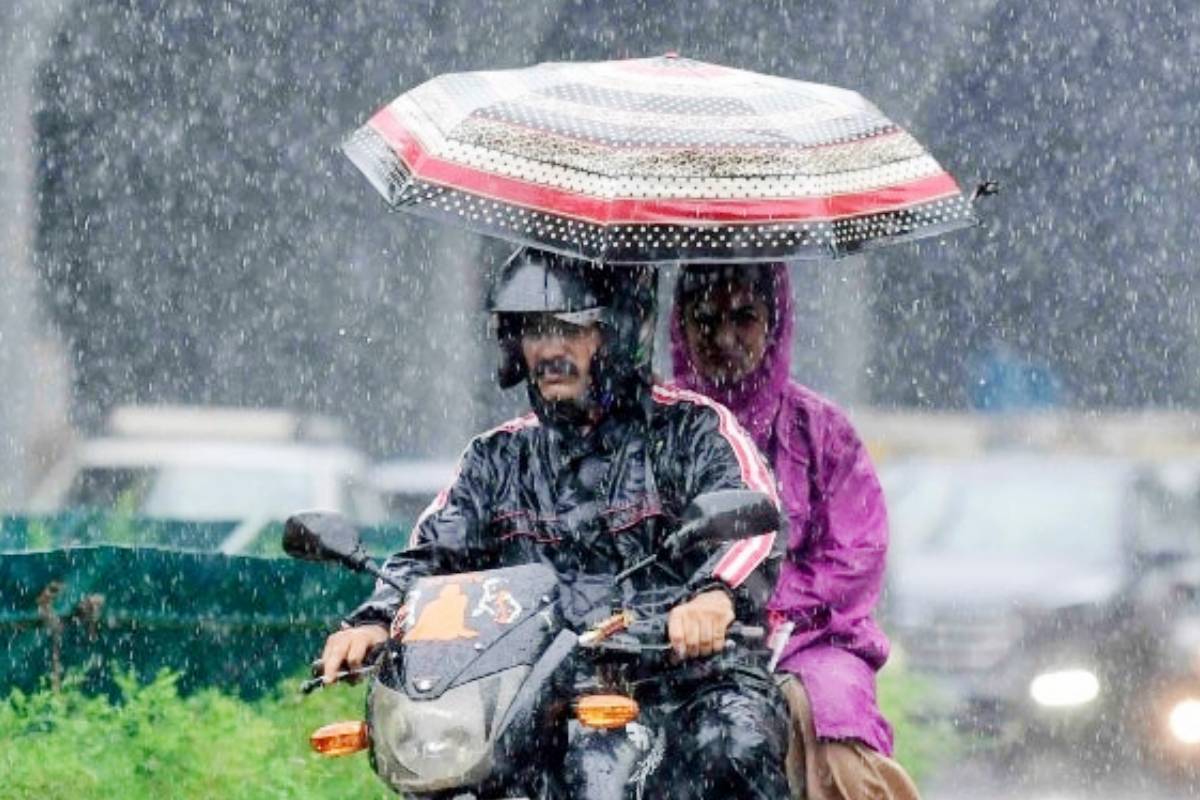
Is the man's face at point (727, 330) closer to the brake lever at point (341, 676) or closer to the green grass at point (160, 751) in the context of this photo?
the brake lever at point (341, 676)

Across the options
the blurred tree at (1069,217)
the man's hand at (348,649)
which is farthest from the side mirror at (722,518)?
the blurred tree at (1069,217)

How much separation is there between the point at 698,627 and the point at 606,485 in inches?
22.3

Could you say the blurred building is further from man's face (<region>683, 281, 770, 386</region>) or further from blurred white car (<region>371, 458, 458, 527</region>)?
man's face (<region>683, 281, 770, 386</region>)

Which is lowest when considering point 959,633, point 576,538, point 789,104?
point 959,633

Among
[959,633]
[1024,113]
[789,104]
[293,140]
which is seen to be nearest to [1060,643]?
[959,633]

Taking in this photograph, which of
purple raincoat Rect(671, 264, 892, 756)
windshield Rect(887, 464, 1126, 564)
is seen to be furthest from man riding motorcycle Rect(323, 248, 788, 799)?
windshield Rect(887, 464, 1126, 564)

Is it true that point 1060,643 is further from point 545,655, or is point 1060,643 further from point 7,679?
point 545,655

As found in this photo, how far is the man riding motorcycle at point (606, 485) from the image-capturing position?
557 centimetres

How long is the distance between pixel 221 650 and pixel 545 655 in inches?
186

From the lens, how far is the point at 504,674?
513cm

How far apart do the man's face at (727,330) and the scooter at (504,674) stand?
122cm

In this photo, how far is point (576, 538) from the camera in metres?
5.78

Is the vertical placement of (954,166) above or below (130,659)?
above

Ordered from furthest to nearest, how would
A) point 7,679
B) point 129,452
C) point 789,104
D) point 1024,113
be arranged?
point 1024,113
point 129,452
point 7,679
point 789,104
